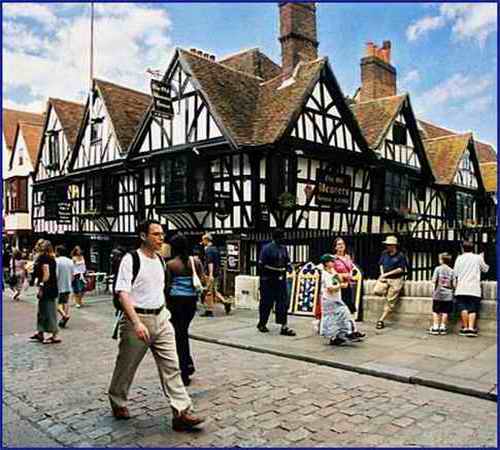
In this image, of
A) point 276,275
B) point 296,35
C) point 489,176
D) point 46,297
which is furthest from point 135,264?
point 489,176

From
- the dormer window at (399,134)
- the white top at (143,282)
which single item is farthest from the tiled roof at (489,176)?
the white top at (143,282)

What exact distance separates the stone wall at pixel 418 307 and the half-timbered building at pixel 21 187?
75.6 feet

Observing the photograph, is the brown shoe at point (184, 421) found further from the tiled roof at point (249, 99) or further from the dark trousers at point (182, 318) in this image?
the tiled roof at point (249, 99)

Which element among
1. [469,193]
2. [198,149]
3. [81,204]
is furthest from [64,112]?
[469,193]

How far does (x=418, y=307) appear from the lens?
963 cm

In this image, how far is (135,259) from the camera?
15.4 feet

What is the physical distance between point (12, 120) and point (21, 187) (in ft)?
34.9

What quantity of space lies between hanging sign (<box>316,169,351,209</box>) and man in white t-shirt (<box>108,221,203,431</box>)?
11.9 meters

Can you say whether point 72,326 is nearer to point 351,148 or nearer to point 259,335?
point 259,335

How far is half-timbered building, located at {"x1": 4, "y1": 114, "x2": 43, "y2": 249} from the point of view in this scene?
28641mm

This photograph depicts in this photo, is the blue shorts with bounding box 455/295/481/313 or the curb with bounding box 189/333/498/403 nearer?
the curb with bounding box 189/333/498/403

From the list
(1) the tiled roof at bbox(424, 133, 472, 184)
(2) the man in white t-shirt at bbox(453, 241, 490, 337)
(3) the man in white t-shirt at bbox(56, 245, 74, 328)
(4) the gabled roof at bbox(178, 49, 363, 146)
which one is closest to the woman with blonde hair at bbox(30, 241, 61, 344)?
(3) the man in white t-shirt at bbox(56, 245, 74, 328)

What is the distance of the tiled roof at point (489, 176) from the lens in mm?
25953

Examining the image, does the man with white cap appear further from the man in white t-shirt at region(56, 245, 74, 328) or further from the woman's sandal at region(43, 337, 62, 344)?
the man in white t-shirt at region(56, 245, 74, 328)
